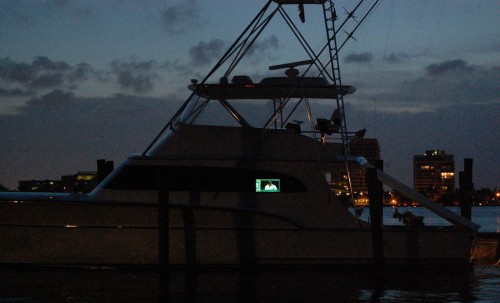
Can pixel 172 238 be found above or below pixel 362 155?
below

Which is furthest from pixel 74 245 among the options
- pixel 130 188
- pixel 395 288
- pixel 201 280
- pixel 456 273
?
pixel 456 273

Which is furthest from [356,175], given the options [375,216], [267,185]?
[267,185]

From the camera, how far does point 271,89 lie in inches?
637

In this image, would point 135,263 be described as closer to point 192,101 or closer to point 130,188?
point 130,188

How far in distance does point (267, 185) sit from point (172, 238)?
7.26ft

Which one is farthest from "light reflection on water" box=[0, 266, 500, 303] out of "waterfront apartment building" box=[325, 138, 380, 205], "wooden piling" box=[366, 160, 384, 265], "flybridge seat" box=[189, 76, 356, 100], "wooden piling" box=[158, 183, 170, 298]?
"flybridge seat" box=[189, 76, 356, 100]

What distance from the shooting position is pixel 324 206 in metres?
15.7

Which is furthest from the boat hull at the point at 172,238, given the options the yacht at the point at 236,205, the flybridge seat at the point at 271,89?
the flybridge seat at the point at 271,89

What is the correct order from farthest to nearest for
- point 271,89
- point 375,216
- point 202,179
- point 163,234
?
point 271,89 < point 202,179 < point 375,216 < point 163,234

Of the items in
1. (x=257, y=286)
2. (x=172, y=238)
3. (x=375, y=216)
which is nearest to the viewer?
(x=257, y=286)

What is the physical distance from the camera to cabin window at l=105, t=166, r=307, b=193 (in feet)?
51.4

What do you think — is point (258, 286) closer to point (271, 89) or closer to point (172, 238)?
point (172, 238)

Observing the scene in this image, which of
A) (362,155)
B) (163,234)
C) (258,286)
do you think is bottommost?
(258,286)

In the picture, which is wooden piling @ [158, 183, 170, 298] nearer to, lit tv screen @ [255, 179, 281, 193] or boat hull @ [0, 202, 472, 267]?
boat hull @ [0, 202, 472, 267]
